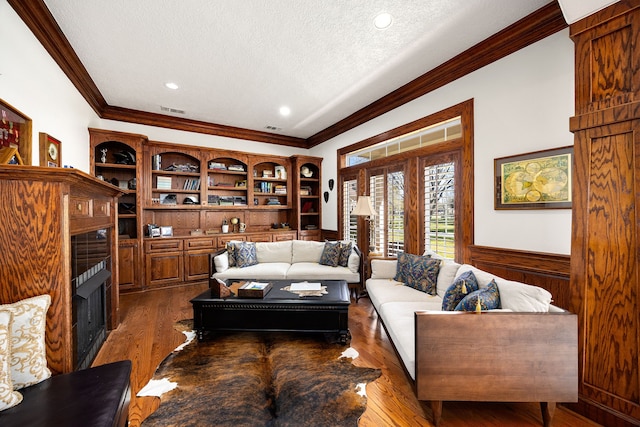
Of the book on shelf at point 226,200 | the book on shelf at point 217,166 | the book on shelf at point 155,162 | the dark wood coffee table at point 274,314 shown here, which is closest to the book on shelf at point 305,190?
the book on shelf at point 226,200

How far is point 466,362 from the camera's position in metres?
1.56

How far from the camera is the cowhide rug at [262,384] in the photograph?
1658 millimetres

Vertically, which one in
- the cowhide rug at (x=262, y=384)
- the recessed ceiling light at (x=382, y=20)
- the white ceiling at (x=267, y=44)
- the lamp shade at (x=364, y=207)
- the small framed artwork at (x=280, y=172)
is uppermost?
the white ceiling at (x=267, y=44)

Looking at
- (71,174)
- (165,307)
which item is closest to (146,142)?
(165,307)

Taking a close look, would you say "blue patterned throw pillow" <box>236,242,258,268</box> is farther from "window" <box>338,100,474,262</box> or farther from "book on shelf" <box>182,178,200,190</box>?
"window" <box>338,100,474,262</box>

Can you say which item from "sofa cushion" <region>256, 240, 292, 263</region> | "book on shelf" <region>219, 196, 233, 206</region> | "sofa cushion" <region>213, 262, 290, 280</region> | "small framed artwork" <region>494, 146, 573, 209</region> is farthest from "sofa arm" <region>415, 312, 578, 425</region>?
"book on shelf" <region>219, 196, 233, 206</region>

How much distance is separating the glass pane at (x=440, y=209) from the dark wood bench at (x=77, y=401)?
10.7 ft

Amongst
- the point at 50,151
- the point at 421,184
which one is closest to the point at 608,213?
the point at 421,184

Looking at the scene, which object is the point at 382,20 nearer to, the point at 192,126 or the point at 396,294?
the point at 396,294

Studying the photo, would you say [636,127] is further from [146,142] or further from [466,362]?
[146,142]

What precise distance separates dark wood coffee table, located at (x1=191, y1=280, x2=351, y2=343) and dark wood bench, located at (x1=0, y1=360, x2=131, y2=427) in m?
1.15

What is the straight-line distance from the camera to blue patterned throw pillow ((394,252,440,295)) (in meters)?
2.80

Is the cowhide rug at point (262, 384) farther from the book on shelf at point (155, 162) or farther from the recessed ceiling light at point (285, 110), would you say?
the recessed ceiling light at point (285, 110)

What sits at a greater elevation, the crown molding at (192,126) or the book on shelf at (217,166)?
the crown molding at (192,126)
